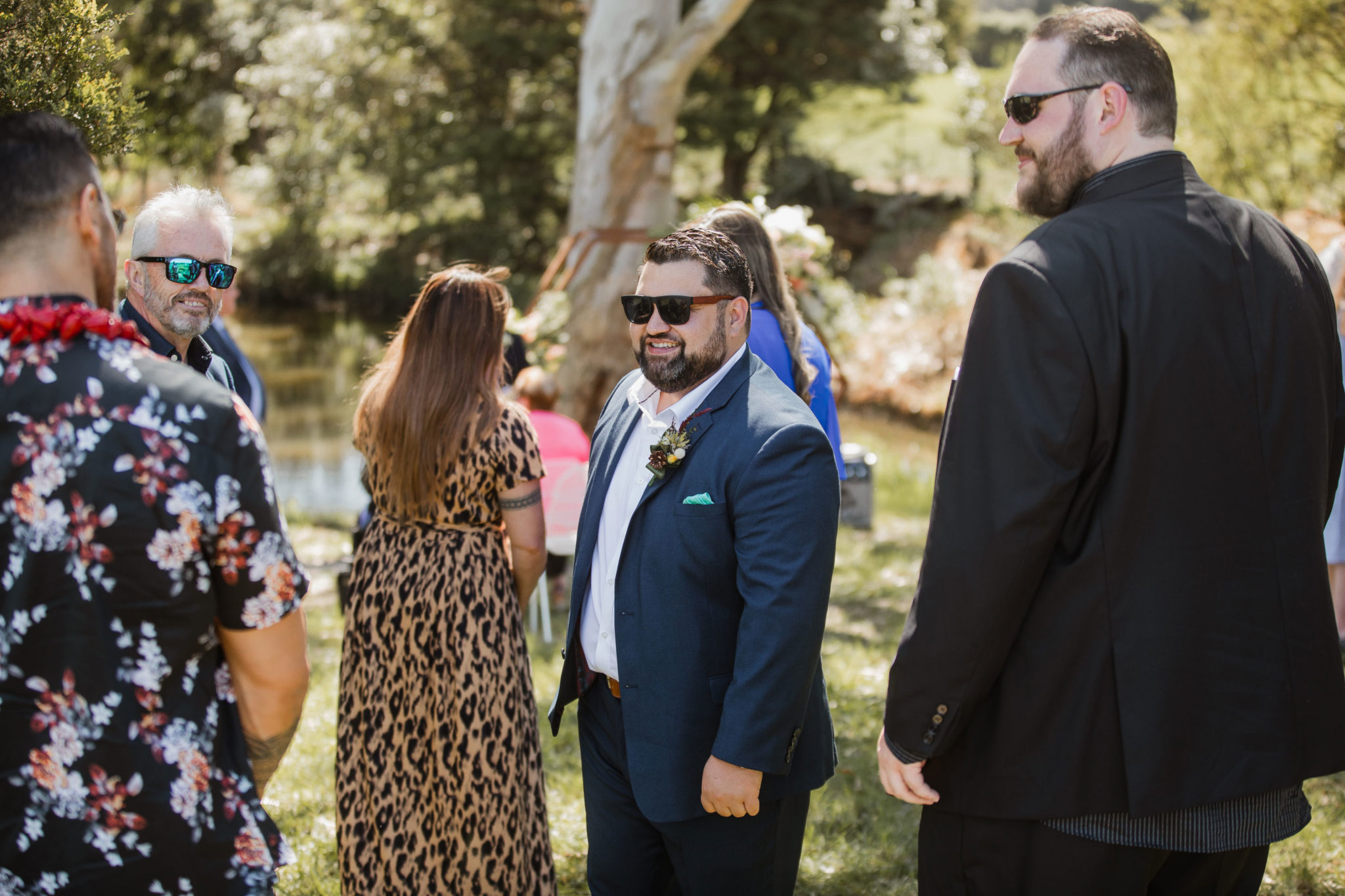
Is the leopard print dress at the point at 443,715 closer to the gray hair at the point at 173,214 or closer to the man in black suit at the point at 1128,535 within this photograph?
the gray hair at the point at 173,214

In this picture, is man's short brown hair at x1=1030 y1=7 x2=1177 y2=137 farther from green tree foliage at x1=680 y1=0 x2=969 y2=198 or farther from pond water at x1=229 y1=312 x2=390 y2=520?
green tree foliage at x1=680 y1=0 x2=969 y2=198

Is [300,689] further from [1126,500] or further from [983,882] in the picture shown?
[1126,500]

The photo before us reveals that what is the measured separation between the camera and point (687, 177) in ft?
88.4

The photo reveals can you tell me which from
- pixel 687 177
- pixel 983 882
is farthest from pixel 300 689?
pixel 687 177

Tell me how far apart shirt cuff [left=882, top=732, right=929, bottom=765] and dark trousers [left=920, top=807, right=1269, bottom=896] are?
153 millimetres

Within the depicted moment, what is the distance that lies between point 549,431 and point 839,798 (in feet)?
8.28

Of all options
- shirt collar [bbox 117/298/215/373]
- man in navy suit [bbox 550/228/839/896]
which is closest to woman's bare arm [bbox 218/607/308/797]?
man in navy suit [bbox 550/228/839/896]

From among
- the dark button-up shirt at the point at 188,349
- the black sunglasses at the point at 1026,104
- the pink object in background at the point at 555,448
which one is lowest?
the pink object in background at the point at 555,448

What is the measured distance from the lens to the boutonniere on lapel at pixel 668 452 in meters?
2.67

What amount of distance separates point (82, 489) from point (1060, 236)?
1.76 metres

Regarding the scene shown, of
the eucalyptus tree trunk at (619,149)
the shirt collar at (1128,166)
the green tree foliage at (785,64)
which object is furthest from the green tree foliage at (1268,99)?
the shirt collar at (1128,166)

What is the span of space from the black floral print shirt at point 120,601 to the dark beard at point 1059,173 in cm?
160

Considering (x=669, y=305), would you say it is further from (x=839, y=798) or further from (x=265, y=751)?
(x=839, y=798)

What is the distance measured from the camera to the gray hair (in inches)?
137
